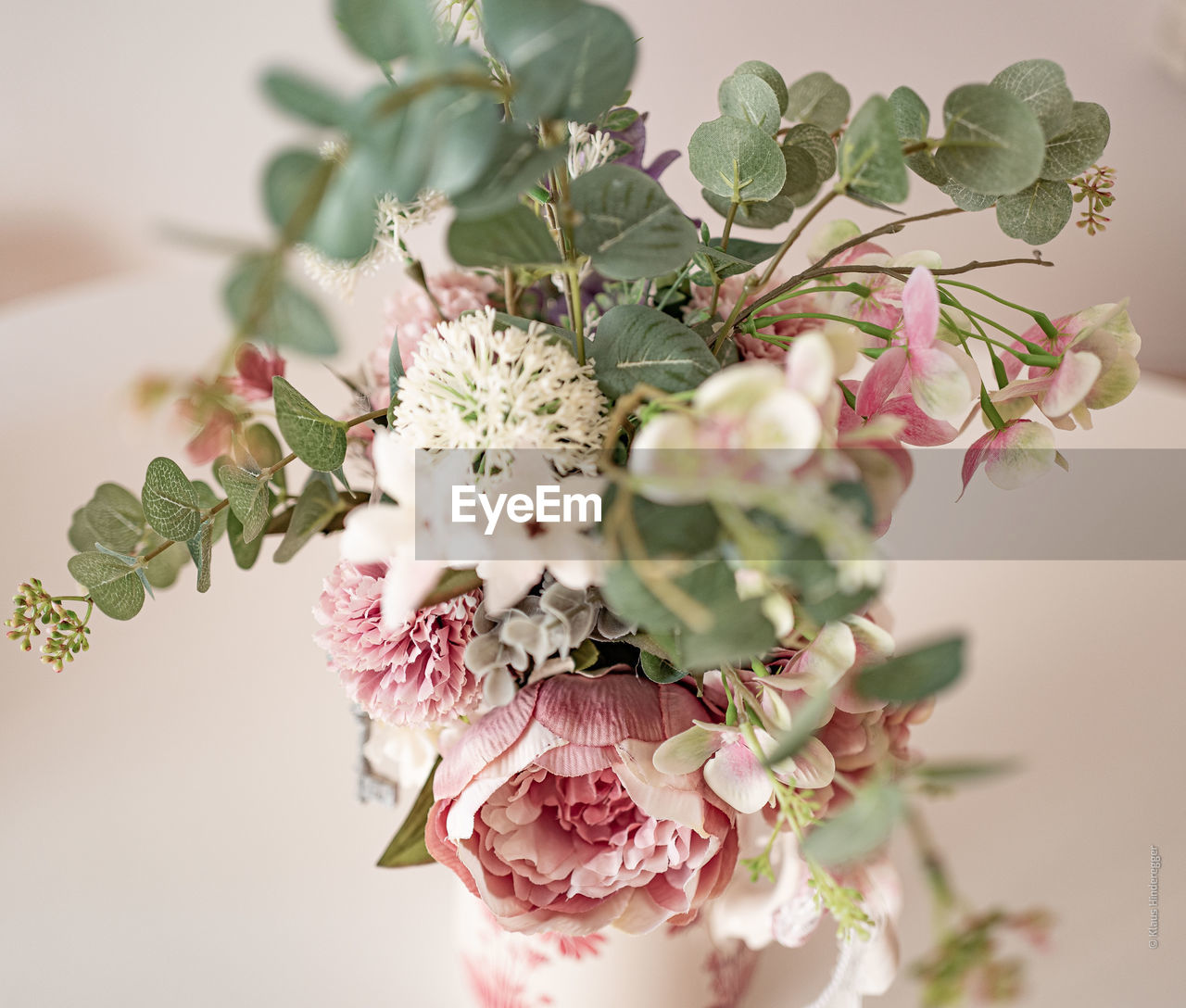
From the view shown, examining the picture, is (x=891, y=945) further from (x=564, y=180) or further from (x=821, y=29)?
(x=821, y=29)

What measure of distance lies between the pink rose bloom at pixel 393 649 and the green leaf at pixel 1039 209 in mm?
248

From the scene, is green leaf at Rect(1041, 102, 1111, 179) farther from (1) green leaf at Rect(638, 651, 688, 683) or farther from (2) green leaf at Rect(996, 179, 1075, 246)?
(1) green leaf at Rect(638, 651, 688, 683)

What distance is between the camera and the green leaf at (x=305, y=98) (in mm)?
157

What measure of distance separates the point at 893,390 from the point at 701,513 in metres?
0.15

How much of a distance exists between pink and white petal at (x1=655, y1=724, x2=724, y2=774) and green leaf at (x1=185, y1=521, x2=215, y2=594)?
190 millimetres

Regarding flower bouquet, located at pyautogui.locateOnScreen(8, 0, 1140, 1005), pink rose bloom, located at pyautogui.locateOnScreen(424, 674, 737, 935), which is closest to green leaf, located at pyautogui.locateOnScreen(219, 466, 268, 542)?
flower bouquet, located at pyautogui.locateOnScreen(8, 0, 1140, 1005)

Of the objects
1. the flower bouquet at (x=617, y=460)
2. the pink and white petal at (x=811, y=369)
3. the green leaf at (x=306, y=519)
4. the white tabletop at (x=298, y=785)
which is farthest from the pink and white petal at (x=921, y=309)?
the white tabletop at (x=298, y=785)

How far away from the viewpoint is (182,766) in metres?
0.61

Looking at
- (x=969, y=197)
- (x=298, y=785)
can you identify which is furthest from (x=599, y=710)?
(x=298, y=785)

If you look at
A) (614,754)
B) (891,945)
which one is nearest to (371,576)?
(614,754)

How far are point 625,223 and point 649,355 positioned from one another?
0.15 feet

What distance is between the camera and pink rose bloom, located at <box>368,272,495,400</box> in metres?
0.39

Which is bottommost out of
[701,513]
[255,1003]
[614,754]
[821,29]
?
[255,1003]

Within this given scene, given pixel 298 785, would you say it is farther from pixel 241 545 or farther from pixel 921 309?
pixel 921 309
